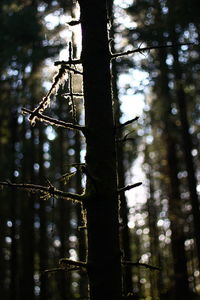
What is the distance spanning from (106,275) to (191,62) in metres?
12.2

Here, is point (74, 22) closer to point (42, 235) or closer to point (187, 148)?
point (187, 148)

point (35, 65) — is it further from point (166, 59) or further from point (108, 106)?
point (108, 106)

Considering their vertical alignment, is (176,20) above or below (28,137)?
above

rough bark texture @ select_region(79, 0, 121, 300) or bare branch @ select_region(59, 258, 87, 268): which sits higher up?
rough bark texture @ select_region(79, 0, 121, 300)

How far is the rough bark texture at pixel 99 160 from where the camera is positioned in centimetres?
286

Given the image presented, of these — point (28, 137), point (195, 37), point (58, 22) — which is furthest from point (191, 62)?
point (28, 137)

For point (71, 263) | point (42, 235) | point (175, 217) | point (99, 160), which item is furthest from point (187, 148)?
point (71, 263)

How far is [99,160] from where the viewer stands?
121 inches

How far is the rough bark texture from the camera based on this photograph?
2863 millimetres

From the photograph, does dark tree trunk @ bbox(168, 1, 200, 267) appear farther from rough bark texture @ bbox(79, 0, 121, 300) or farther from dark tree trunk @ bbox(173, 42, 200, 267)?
rough bark texture @ bbox(79, 0, 121, 300)

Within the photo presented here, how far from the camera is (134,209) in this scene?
33719 millimetres

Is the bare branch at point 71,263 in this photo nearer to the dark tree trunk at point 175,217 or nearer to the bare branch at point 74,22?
the bare branch at point 74,22

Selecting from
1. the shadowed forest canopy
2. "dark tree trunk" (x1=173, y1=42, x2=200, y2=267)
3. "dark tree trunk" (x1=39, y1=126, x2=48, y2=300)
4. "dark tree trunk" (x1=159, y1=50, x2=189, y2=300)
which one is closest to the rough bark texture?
the shadowed forest canopy

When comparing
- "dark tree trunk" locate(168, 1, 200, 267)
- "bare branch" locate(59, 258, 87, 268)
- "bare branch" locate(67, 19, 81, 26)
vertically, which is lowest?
"bare branch" locate(59, 258, 87, 268)
